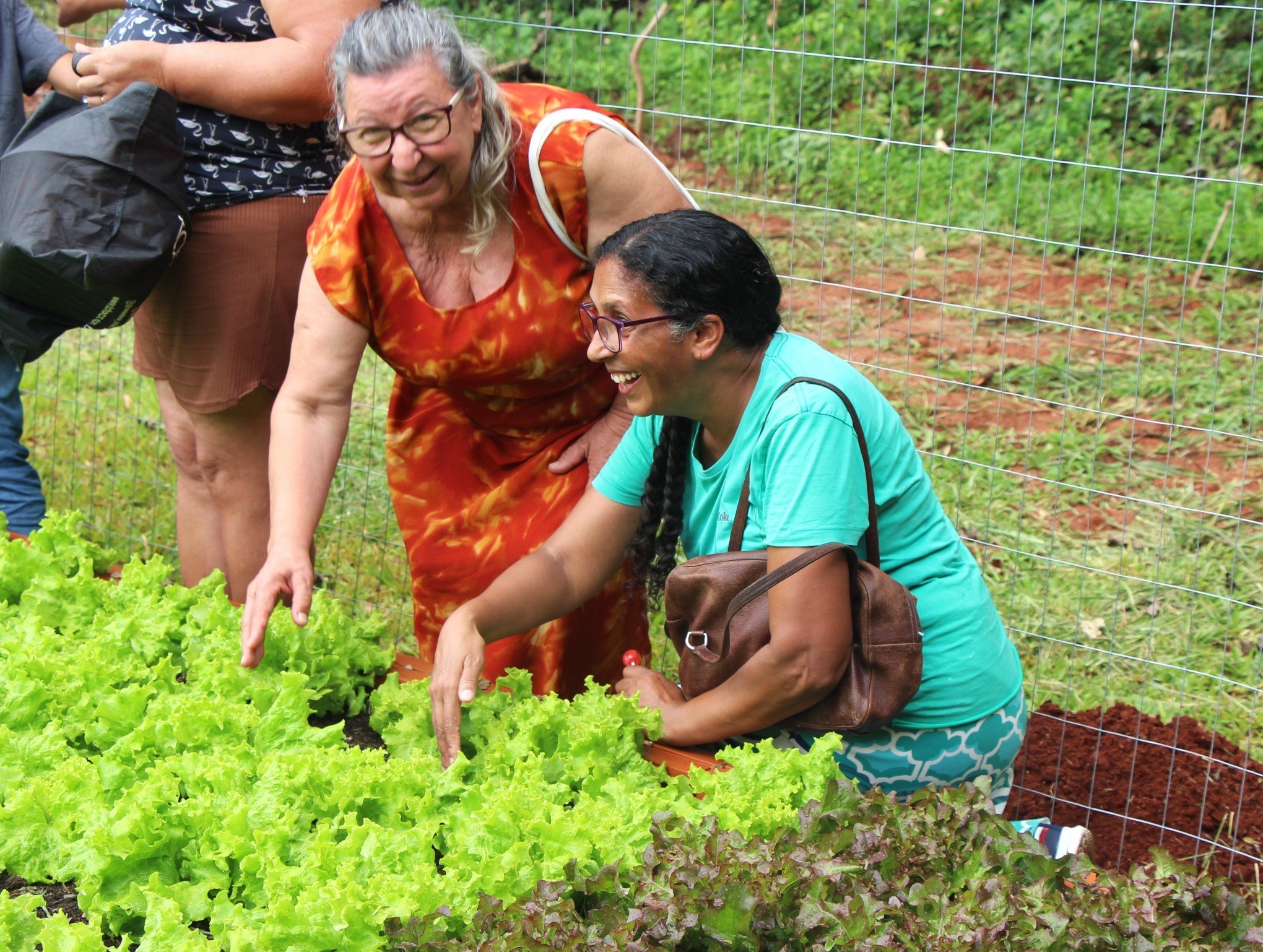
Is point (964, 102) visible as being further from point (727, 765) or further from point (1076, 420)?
point (727, 765)

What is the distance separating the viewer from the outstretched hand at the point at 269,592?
101 inches

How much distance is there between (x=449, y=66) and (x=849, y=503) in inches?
43.7

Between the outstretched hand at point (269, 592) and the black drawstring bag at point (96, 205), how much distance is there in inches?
33.2

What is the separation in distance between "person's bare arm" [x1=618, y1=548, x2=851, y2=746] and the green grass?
1.16 meters

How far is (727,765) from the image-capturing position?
2445mm

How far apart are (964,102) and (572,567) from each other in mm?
6920

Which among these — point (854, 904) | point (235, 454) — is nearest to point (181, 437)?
point (235, 454)

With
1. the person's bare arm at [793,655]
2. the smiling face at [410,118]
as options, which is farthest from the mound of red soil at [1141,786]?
the smiling face at [410,118]

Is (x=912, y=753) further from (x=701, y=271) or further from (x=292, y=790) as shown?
(x=292, y=790)

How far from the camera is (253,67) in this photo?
2938mm

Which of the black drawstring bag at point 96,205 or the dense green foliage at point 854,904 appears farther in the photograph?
the black drawstring bag at point 96,205

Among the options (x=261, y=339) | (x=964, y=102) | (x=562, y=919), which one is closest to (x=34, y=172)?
(x=261, y=339)

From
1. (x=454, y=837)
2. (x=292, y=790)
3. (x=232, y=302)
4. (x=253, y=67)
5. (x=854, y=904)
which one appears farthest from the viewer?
(x=232, y=302)

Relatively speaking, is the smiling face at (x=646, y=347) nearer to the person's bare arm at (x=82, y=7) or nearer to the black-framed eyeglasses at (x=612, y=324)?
the black-framed eyeglasses at (x=612, y=324)
